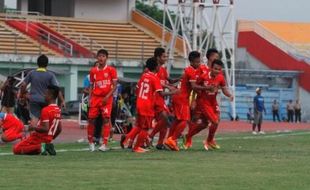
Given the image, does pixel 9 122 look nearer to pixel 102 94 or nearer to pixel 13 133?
pixel 13 133

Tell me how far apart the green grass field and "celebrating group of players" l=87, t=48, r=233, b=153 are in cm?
87

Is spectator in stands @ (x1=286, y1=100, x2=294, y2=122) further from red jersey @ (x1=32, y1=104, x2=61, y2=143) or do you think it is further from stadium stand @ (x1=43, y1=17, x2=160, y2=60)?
red jersey @ (x1=32, y1=104, x2=61, y2=143)

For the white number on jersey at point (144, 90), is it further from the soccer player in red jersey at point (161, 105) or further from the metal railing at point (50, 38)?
the metal railing at point (50, 38)

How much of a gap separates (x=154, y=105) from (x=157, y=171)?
6011 mm

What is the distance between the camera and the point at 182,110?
20.0m

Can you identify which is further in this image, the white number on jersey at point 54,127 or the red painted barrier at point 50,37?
the red painted barrier at point 50,37

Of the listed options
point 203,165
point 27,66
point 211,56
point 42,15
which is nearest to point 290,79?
point 42,15

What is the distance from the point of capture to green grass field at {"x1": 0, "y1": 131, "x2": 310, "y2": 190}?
11680mm

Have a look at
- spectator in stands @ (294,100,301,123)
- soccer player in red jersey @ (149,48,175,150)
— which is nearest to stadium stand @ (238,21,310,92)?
spectator in stands @ (294,100,301,123)

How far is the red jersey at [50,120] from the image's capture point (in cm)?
1772

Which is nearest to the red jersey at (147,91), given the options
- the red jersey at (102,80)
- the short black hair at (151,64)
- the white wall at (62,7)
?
the short black hair at (151,64)

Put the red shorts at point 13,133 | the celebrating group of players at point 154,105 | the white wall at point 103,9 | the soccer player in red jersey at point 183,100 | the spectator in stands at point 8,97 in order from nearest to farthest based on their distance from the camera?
the celebrating group of players at point 154,105 → the soccer player in red jersey at point 183,100 → the red shorts at point 13,133 → the spectator in stands at point 8,97 → the white wall at point 103,9

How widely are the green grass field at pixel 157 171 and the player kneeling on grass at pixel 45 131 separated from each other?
0.35 m

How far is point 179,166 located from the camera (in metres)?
14.7
